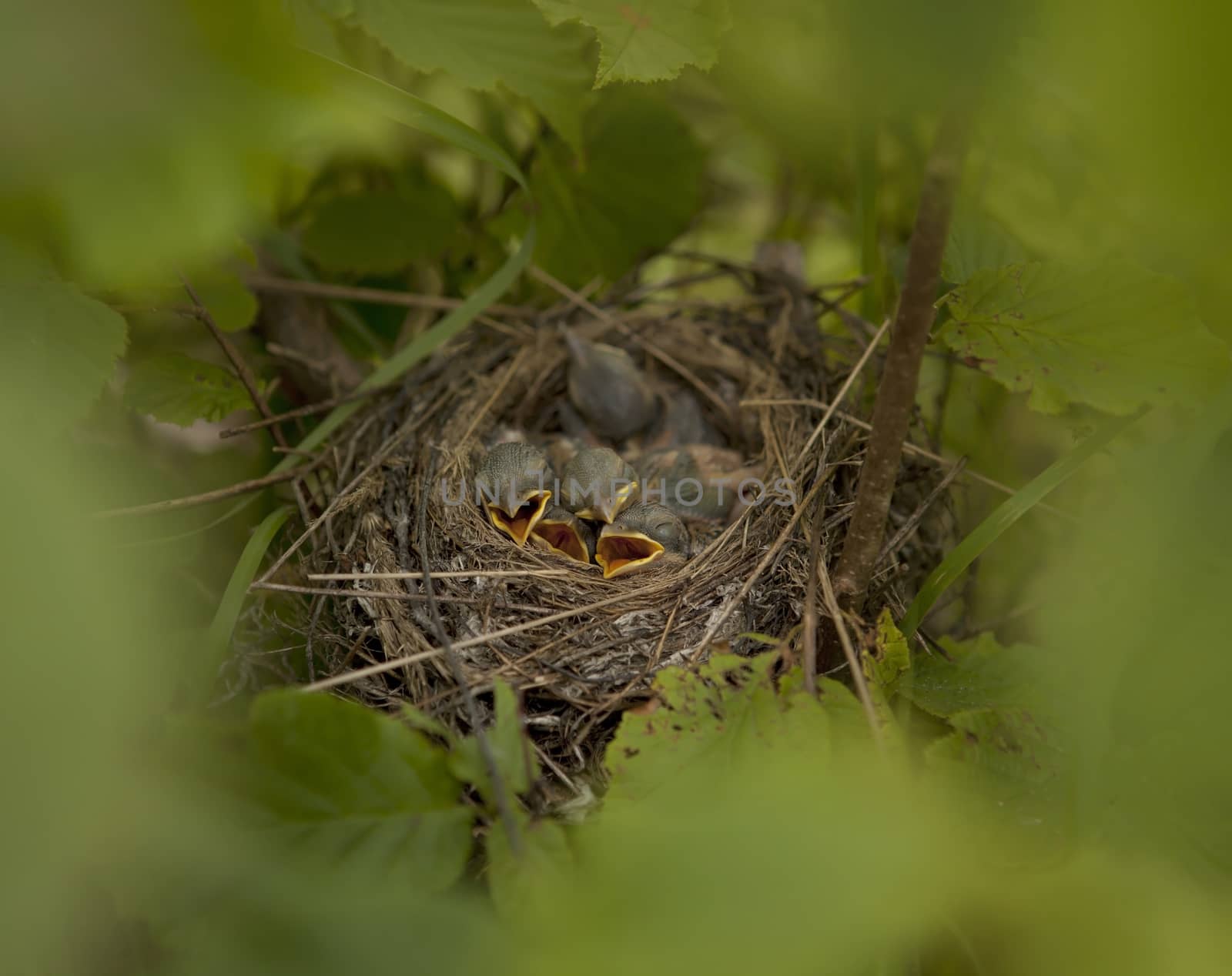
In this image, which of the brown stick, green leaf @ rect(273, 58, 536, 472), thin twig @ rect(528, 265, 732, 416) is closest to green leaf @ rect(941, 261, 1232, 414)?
the brown stick

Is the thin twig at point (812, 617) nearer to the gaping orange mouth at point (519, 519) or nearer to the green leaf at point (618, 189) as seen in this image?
the gaping orange mouth at point (519, 519)

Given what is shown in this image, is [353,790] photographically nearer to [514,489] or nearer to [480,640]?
[480,640]

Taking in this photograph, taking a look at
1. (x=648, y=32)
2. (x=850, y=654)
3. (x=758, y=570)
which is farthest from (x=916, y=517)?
(x=648, y=32)

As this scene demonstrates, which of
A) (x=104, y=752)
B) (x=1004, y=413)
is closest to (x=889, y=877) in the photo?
(x=104, y=752)

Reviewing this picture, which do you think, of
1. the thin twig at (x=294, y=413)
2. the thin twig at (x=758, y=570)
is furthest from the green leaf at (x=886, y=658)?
the thin twig at (x=294, y=413)

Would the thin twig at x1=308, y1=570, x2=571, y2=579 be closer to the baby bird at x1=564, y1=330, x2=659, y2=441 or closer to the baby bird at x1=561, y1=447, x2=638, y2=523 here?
the baby bird at x1=561, y1=447, x2=638, y2=523

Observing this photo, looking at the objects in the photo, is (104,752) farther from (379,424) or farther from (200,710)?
(379,424)
